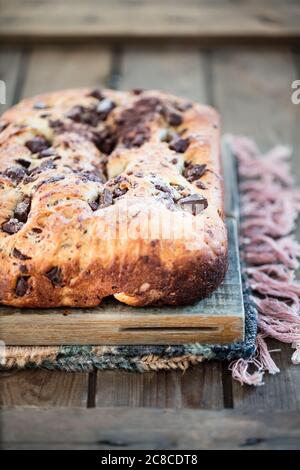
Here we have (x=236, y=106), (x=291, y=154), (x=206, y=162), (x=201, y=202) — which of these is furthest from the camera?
(x=236, y=106)

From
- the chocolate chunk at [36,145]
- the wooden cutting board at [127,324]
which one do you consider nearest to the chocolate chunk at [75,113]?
the chocolate chunk at [36,145]

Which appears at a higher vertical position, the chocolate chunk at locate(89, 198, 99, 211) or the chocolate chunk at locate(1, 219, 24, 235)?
the chocolate chunk at locate(89, 198, 99, 211)

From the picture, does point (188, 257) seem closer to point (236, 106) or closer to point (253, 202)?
point (253, 202)

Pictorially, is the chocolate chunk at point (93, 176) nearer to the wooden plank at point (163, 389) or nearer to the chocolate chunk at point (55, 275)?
the chocolate chunk at point (55, 275)

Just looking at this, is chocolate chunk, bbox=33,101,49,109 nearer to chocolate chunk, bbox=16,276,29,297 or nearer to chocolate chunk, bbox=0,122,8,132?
chocolate chunk, bbox=0,122,8,132

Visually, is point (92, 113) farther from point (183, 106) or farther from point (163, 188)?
point (163, 188)

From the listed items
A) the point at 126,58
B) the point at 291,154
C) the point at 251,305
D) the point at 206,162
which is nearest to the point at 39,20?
the point at 126,58
